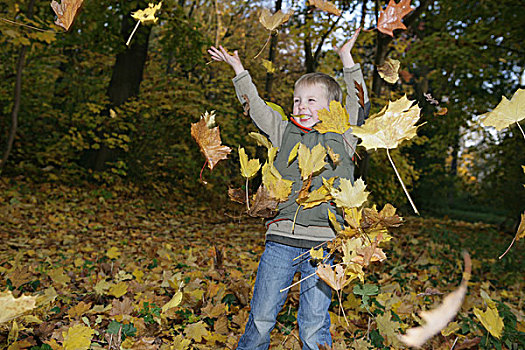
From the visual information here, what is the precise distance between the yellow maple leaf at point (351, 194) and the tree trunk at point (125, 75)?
297 inches

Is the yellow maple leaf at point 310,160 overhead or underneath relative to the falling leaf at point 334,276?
overhead

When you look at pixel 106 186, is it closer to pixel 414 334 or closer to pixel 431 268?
pixel 431 268

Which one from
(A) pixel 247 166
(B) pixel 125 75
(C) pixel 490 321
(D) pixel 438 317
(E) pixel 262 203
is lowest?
(C) pixel 490 321

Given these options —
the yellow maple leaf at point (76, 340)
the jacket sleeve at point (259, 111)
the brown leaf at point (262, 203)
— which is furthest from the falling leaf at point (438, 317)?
the yellow maple leaf at point (76, 340)

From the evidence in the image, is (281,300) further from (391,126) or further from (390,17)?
(390,17)

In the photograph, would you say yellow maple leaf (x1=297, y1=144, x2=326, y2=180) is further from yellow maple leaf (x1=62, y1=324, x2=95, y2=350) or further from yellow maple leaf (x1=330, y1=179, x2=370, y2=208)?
yellow maple leaf (x1=62, y1=324, x2=95, y2=350)

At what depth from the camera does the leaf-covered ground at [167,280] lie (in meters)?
2.25

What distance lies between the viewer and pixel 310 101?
6.21 feet

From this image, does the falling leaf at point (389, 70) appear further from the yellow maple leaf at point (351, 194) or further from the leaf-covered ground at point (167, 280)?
the leaf-covered ground at point (167, 280)

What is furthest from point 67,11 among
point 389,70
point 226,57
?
point 389,70

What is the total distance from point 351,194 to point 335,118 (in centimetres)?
27

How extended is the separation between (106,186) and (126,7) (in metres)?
3.47

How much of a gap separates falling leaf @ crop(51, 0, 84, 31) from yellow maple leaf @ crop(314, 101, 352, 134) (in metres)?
0.83

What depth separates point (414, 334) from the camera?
1.32 metres
